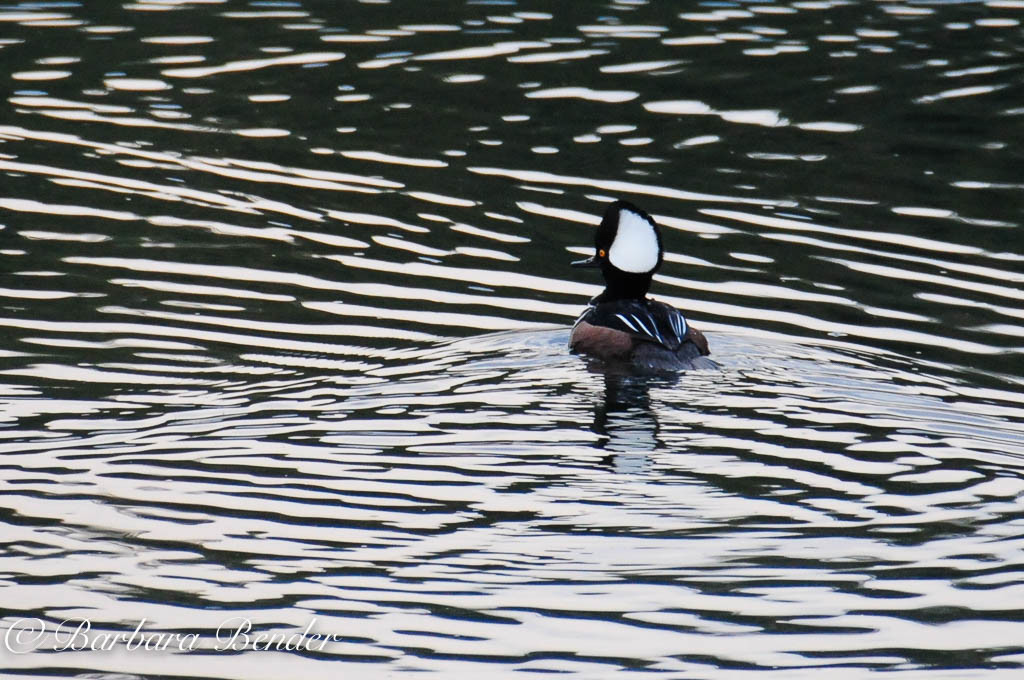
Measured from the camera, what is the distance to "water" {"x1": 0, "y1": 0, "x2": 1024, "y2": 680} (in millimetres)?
7672

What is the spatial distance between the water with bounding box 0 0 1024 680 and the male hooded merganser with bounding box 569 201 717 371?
357 millimetres

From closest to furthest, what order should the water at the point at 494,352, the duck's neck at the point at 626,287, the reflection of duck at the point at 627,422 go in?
1. the water at the point at 494,352
2. the reflection of duck at the point at 627,422
3. the duck's neck at the point at 626,287

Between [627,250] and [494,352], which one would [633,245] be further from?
[494,352]

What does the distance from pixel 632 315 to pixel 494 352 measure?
110 cm

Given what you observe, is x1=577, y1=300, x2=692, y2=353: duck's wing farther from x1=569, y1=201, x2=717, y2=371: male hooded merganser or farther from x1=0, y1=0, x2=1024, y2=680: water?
x1=0, y1=0, x2=1024, y2=680: water

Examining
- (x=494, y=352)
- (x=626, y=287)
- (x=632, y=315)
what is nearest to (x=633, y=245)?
(x=626, y=287)

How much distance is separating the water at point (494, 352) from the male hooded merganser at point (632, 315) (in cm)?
36

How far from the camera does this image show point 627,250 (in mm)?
13211

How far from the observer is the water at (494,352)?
7672 mm

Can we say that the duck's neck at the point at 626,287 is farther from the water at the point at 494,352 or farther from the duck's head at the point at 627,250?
the water at the point at 494,352

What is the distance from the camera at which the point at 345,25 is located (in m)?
24.2

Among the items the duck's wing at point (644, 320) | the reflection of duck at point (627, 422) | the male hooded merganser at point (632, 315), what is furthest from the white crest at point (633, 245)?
the reflection of duck at point (627, 422)

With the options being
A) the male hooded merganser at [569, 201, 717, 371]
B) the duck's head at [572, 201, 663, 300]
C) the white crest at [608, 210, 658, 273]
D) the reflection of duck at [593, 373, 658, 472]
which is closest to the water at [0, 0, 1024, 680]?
the reflection of duck at [593, 373, 658, 472]

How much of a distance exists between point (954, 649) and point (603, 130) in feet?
40.8
